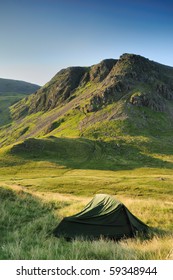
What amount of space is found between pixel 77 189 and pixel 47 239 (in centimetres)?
4227

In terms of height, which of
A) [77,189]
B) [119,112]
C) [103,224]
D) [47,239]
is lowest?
[77,189]

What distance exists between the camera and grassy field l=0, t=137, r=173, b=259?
9180 millimetres

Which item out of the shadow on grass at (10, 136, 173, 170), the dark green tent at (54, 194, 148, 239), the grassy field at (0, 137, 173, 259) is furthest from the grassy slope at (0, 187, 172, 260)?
the shadow on grass at (10, 136, 173, 170)

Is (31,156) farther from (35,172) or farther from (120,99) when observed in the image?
(120,99)

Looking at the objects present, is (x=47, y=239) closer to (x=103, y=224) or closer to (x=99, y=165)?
(x=103, y=224)

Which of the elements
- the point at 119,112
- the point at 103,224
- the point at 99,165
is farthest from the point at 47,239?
the point at 119,112

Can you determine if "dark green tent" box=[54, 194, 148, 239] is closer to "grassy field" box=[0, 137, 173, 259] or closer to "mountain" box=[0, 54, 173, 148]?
"grassy field" box=[0, 137, 173, 259]

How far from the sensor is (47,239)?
1354cm

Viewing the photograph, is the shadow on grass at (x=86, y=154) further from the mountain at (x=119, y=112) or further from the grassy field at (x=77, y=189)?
the mountain at (x=119, y=112)

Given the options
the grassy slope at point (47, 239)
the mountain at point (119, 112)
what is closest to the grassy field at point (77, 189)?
the grassy slope at point (47, 239)

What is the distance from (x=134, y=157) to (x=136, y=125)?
39.2 m

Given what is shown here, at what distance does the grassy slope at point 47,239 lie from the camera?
829cm

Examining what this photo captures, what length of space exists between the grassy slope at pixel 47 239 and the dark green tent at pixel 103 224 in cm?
112

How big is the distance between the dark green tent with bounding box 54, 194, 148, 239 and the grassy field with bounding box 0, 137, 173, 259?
3.73 feet
